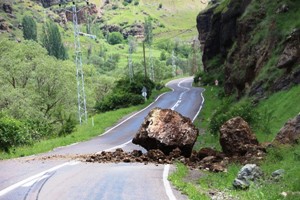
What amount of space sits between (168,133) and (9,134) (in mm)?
8344

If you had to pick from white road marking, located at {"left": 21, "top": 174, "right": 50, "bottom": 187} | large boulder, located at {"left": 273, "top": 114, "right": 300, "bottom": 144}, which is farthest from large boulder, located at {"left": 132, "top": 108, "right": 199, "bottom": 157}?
white road marking, located at {"left": 21, "top": 174, "right": 50, "bottom": 187}

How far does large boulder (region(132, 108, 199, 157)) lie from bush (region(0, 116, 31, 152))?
699cm

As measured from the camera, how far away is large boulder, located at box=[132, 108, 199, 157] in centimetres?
1708

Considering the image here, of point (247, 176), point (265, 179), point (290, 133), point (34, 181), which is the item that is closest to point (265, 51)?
point (290, 133)

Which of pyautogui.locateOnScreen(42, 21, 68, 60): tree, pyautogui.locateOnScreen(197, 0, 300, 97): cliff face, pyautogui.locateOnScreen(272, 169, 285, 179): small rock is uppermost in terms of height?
pyautogui.locateOnScreen(42, 21, 68, 60): tree

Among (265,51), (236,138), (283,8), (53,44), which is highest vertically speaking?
(53,44)

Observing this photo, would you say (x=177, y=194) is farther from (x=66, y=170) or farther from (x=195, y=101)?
(x=195, y=101)

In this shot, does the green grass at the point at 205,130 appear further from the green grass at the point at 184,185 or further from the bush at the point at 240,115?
the green grass at the point at 184,185

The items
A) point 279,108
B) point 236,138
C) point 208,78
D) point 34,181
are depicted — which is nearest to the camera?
point 34,181

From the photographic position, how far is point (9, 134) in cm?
2095

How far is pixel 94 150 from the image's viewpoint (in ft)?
73.4

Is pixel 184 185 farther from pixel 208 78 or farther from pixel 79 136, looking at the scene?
pixel 208 78

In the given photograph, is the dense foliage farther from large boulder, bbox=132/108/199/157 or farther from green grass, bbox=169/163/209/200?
green grass, bbox=169/163/209/200

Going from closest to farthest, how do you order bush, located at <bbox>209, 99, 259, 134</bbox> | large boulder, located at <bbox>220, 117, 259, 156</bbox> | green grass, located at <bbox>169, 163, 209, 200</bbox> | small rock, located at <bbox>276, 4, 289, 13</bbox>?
green grass, located at <bbox>169, 163, 209, 200</bbox> → large boulder, located at <bbox>220, 117, 259, 156</bbox> → bush, located at <bbox>209, 99, 259, 134</bbox> → small rock, located at <bbox>276, 4, 289, 13</bbox>
